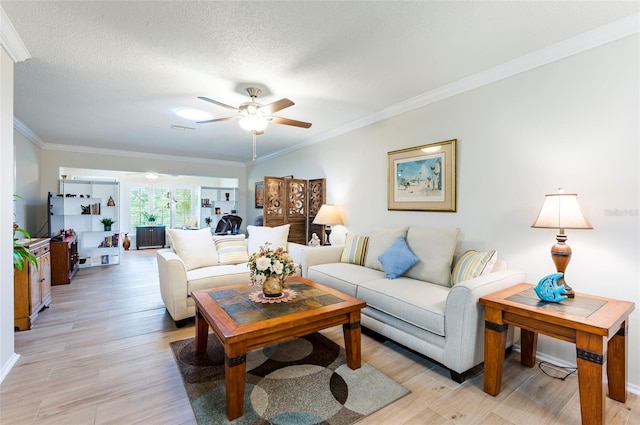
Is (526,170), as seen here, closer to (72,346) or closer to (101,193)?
(72,346)

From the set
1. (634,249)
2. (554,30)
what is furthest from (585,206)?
(554,30)

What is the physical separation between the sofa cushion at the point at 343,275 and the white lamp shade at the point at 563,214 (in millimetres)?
1474

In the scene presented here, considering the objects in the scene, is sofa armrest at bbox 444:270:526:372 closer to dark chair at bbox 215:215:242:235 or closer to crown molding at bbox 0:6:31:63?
crown molding at bbox 0:6:31:63

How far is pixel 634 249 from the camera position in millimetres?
1994

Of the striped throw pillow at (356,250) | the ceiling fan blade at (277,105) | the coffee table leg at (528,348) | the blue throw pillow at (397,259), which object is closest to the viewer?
the coffee table leg at (528,348)

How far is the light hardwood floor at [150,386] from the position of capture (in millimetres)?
1734

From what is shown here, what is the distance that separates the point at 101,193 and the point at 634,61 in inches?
316

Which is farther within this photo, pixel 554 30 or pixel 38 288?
pixel 38 288

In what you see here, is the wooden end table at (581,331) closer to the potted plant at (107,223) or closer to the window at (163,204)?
the potted plant at (107,223)

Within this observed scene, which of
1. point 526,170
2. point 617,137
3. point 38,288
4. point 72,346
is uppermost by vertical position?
point 617,137

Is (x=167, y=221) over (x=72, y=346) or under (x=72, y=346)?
over

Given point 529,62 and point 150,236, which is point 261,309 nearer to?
point 529,62

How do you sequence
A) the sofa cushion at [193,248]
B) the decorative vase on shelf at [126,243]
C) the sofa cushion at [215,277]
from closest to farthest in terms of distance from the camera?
the sofa cushion at [215,277] < the sofa cushion at [193,248] < the decorative vase on shelf at [126,243]

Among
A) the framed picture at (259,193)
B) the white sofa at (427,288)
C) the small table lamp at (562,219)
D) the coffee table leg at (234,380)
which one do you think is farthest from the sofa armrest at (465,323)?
the framed picture at (259,193)
